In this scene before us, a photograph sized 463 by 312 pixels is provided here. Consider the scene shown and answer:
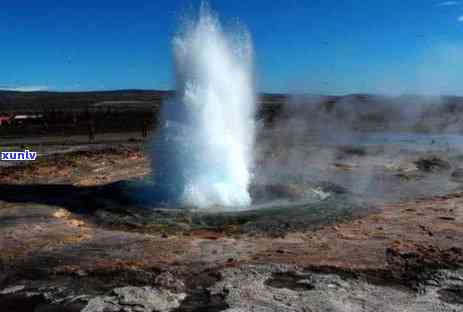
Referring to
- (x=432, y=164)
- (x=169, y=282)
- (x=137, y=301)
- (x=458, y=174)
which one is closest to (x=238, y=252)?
(x=169, y=282)

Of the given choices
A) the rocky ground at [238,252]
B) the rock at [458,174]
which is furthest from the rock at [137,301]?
the rock at [458,174]

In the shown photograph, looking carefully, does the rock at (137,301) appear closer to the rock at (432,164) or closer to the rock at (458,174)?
the rock at (458,174)

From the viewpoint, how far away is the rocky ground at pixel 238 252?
636 cm

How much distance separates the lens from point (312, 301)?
619cm

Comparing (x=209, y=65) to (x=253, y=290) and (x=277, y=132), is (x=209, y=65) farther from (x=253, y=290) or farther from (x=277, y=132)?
(x=277, y=132)

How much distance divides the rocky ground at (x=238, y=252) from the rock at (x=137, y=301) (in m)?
0.01

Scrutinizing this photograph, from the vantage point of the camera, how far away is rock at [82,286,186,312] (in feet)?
20.1

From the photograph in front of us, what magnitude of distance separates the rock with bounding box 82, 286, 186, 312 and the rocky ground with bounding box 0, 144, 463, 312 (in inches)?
0.5

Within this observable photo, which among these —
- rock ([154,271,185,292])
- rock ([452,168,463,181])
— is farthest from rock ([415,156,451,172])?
rock ([154,271,185,292])

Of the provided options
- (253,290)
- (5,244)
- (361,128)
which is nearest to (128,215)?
(5,244)

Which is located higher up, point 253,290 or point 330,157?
point 330,157

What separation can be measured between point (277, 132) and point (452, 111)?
17380 millimetres

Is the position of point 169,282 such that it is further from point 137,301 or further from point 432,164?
point 432,164

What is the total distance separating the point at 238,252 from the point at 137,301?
2196 mm
